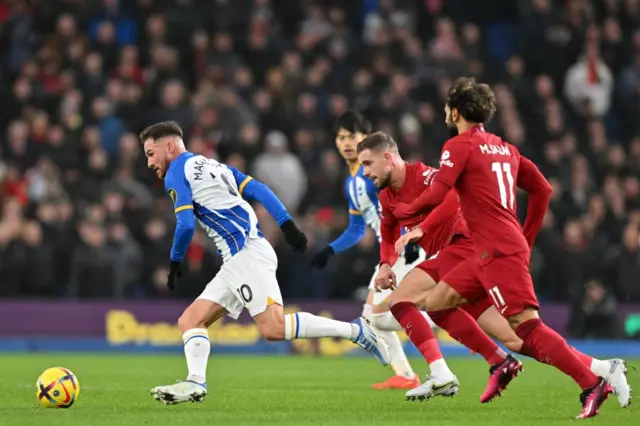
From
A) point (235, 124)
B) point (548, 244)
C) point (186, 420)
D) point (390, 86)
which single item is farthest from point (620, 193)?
point (186, 420)

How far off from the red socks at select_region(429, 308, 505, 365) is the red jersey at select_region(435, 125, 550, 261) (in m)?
1.12

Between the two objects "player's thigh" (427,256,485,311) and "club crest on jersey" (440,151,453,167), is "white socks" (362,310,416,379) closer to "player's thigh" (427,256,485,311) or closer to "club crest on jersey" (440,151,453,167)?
"player's thigh" (427,256,485,311)

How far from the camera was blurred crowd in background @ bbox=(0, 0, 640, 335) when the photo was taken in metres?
20.7

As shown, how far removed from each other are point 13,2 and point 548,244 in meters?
9.60

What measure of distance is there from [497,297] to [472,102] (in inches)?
55.0

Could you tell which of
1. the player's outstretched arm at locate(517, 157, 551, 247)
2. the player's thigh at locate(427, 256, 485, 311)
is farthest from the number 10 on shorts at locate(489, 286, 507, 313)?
the player's outstretched arm at locate(517, 157, 551, 247)

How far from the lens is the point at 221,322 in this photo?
20.9 m

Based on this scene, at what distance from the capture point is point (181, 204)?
35.7 feet

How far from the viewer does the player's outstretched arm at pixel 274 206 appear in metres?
11.1

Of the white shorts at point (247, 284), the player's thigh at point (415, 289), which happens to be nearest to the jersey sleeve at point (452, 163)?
the player's thigh at point (415, 289)

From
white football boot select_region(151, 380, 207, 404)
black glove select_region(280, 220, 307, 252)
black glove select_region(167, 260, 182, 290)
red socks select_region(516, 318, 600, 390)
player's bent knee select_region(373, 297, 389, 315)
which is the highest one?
black glove select_region(280, 220, 307, 252)

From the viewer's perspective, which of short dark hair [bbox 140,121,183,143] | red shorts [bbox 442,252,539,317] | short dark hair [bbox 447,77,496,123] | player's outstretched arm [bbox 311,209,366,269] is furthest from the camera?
player's outstretched arm [bbox 311,209,366,269]

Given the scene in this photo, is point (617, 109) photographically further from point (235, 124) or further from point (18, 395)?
point (18, 395)

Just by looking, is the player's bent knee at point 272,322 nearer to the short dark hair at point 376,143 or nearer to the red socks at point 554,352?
the short dark hair at point 376,143
